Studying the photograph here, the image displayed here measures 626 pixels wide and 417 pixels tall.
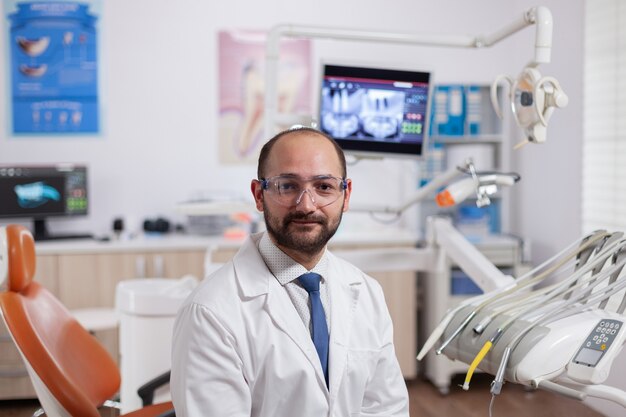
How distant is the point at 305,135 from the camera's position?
62.8 inches

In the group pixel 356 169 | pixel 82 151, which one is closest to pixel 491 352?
pixel 356 169

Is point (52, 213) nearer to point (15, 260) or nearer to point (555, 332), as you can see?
point (15, 260)

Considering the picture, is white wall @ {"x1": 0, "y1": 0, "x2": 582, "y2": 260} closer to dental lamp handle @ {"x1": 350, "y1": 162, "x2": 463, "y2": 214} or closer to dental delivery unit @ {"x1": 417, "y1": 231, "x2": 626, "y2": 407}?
dental lamp handle @ {"x1": 350, "y1": 162, "x2": 463, "y2": 214}

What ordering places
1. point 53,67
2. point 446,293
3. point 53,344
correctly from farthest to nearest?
point 53,67 < point 446,293 < point 53,344

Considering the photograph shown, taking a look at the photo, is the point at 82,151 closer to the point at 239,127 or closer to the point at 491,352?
the point at 239,127

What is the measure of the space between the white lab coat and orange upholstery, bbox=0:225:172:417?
0.46 m

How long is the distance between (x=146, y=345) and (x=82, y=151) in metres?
1.81

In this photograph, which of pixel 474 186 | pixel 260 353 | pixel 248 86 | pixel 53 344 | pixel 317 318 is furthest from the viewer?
pixel 248 86

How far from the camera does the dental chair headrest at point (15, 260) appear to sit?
2.06m

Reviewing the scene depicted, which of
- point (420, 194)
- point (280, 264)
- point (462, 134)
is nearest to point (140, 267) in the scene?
point (420, 194)

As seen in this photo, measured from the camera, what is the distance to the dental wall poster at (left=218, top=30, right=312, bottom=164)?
4.09m

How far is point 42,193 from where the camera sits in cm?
380

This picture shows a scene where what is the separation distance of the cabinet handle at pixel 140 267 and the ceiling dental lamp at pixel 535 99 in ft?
6.87

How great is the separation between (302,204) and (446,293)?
233 cm
